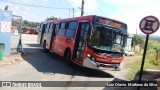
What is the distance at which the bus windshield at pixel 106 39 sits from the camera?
41.6ft

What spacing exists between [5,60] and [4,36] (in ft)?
10.5

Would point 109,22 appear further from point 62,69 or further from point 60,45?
point 60,45

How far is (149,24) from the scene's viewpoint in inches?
364

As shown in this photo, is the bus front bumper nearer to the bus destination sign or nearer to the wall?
the bus destination sign

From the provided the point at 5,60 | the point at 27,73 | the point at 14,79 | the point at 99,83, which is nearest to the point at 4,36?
the point at 5,60

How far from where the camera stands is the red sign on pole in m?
9.17

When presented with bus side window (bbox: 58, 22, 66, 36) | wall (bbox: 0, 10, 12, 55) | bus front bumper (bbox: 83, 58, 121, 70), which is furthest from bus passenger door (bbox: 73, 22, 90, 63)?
wall (bbox: 0, 10, 12, 55)

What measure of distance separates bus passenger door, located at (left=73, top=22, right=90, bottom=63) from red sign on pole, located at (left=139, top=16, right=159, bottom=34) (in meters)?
4.40

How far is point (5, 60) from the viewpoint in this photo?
49.3ft

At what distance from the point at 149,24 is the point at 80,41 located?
5.46m

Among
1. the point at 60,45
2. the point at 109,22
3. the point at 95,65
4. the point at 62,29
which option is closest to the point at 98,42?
the point at 95,65

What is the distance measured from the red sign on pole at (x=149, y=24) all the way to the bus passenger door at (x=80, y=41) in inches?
173

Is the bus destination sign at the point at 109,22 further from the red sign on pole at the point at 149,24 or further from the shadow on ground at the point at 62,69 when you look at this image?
the red sign on pole at the point at 149,24

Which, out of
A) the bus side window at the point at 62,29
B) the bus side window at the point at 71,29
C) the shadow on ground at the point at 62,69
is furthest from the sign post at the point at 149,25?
the bus side window at the point at 62,29
